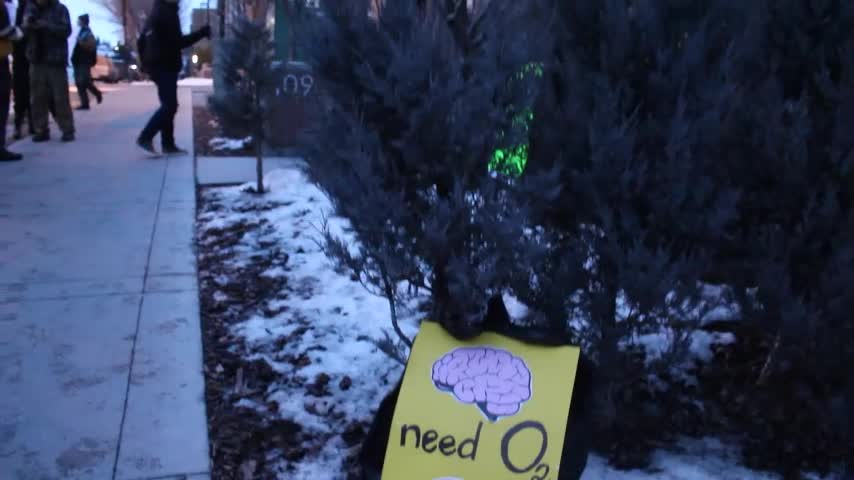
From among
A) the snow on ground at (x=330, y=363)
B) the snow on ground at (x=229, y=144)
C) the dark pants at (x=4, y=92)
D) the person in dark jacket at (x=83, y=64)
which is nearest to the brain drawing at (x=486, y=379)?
the snow on ground at (x=330, y=363)

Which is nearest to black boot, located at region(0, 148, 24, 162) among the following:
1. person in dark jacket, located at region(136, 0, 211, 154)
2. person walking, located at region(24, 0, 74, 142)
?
person in dark jacket, located at region(136, 0, 211, 154)

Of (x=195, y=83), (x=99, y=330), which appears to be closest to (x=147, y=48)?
(x=99, y=330)

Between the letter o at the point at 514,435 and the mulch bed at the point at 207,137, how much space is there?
219 inches

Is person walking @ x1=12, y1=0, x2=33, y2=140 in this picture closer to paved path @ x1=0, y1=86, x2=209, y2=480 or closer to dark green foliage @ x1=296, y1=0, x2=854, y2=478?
paved path @ x1=0, y1=86, x2=209, y2=480

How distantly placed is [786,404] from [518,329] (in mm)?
1134

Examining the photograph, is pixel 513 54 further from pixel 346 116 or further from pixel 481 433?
pixel 481 433

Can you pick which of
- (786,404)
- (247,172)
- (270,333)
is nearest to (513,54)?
(786,404)

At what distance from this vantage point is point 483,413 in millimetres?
2287

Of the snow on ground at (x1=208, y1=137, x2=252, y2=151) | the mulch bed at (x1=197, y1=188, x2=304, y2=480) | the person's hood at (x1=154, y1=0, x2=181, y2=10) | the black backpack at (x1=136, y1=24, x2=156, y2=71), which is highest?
the person's hood at (x1=154, y1=0, x2=181, y2=10)

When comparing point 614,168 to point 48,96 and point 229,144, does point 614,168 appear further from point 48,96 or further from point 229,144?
point 48,96

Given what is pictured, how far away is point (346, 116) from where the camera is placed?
235 centimetres

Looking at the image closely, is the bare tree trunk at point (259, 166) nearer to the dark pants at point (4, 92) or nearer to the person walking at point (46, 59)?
the dark pants at point (4, 92)

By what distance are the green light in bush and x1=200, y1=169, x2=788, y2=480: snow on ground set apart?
58 centimetres

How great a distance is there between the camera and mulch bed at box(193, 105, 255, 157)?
29.2 feet
